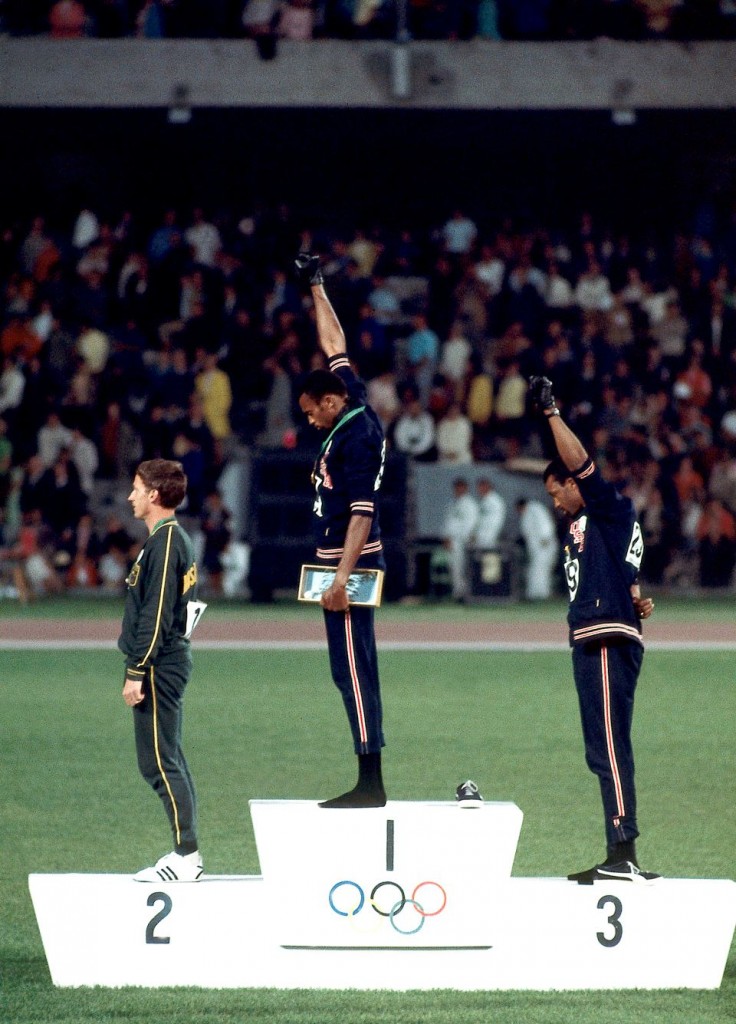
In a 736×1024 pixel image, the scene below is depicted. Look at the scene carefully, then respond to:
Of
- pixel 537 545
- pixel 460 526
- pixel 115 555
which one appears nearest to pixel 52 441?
pixel 115 555

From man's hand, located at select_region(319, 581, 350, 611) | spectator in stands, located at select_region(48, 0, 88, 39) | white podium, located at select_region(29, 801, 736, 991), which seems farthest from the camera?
spectator in stands, located at select_region(48, 0, 88, 39)

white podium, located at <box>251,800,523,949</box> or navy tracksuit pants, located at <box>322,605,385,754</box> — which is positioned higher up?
navy tracksuit pants, located at <box>322,605,385,754</box>

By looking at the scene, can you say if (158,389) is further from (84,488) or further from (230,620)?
(230,620)

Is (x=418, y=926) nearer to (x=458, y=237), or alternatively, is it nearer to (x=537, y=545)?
(x=537, y=545)

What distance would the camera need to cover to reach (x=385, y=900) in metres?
5.91

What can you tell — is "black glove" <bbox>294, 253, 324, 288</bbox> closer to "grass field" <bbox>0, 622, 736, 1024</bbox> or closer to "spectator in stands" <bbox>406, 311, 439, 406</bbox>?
"grass field" <bbox>0, 622, 736, 1024</bbox>

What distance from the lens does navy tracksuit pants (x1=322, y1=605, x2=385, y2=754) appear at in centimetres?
650

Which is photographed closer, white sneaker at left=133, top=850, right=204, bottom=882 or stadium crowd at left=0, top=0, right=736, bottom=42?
white sneaker at left=133, top=850, right=204, bottom=882

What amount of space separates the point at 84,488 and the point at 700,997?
17952mm

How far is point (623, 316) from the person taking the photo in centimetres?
2483

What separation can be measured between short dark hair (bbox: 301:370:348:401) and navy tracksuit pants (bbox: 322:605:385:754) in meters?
0.82

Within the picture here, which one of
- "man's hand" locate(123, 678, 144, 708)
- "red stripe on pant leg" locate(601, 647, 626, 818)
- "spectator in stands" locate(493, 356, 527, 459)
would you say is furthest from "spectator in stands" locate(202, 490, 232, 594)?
"red stripe on pant leg" locate(601, 647, 626, 818)

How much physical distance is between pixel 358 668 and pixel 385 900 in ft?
3.15

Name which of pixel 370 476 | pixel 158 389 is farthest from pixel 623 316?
pixel 370 476
